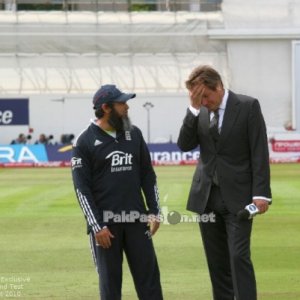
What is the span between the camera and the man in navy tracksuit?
23.6 feet

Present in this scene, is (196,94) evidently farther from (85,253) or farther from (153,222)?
(85,253)

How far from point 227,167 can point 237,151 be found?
0.15m

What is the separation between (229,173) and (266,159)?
321mm

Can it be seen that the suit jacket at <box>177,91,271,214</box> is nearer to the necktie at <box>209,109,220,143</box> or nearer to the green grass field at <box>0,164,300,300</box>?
the necktie at <box>209,109,220,143</box>

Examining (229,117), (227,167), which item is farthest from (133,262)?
(229,117)

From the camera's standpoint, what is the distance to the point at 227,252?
25.4ft

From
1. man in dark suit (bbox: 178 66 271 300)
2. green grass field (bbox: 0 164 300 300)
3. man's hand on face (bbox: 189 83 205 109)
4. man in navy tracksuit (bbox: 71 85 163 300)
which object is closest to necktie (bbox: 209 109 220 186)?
man in dark suit (bbox: 178 66 271 300)

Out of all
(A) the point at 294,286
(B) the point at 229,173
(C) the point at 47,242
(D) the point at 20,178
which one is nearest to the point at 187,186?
(D) the point at 20,178

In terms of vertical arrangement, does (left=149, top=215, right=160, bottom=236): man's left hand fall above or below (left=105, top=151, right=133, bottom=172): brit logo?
below

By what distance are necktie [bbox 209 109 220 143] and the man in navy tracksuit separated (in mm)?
588

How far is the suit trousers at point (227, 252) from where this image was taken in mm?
7367

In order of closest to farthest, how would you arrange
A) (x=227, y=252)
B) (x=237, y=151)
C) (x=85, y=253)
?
(x=237, y=151)
(x=227, y=252)
(x=85, y=253)

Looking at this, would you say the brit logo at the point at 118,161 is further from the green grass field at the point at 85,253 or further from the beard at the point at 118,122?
the green grass field at the point at 85,253

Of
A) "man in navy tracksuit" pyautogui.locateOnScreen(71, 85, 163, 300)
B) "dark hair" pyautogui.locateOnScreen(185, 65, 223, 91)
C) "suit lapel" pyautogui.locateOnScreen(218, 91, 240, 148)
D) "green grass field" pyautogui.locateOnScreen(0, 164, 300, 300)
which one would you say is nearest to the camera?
"man in navy tracksuit" pyautogui.locateOnScreen(71, 85, 163, 300)
